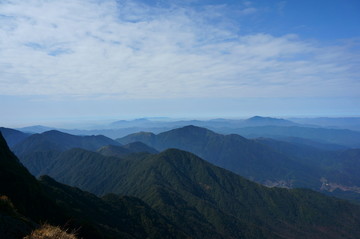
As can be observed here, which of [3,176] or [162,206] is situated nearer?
[3,176]

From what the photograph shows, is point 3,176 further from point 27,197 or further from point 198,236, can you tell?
point 198,236

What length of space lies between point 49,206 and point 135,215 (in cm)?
8656

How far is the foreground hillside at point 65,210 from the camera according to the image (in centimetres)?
2457

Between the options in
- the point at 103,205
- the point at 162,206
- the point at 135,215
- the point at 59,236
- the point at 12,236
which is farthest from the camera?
the point at 162,206

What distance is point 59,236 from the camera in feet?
53.5

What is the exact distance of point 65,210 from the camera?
76.2 metres

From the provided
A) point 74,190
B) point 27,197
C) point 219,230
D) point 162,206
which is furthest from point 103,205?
point 219,230

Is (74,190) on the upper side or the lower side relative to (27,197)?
lower

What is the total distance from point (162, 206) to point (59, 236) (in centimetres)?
18439

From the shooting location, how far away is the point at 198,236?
170 meters

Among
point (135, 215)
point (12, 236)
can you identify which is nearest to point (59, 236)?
point (12, 236)

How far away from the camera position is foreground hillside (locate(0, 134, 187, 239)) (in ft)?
80.6

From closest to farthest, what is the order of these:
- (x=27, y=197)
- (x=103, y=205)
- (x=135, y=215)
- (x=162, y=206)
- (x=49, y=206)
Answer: (x=27, y=197)
(x=49, y=206)
(x=103, y=205)
(x=135, y=215)
(x=162, y=206)

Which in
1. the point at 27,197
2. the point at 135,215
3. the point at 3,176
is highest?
the point at 3,176
